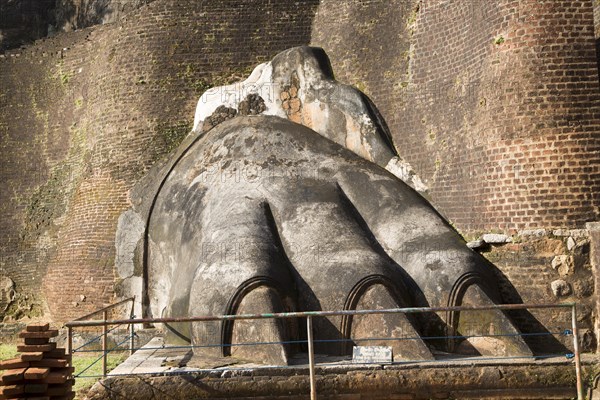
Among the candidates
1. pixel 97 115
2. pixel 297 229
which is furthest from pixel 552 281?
pixel 97 115

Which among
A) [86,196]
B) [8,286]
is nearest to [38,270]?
[8,286]

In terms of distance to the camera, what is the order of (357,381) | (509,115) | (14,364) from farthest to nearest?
(509,115) → (357,381) → (14,364)

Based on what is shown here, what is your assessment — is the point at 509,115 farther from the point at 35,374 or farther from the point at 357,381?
the point at 35,374

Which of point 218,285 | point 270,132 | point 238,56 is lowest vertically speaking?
point 218,285

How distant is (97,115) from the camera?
16875 mm

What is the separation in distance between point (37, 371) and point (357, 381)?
3.51 m

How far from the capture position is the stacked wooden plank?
26.0 ft

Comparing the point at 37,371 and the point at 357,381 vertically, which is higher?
the point at 37,371

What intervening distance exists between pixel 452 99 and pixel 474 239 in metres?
2.37

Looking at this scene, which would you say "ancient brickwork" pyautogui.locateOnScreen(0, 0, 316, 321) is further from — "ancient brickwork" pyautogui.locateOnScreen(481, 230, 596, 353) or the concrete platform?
"ancient brickwork" pyautogui.locateOnScreen(481, 230, 596, 353)

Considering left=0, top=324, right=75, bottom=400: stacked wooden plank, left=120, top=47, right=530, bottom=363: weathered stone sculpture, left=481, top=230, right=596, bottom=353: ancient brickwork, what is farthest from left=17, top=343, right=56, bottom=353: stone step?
left=481, top=230, right=596, bottom=353: ancient brickwork

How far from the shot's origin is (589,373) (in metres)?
9.25

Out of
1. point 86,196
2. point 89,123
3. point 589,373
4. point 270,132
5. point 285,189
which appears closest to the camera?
point 589,373

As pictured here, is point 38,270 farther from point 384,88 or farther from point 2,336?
point 384,88
